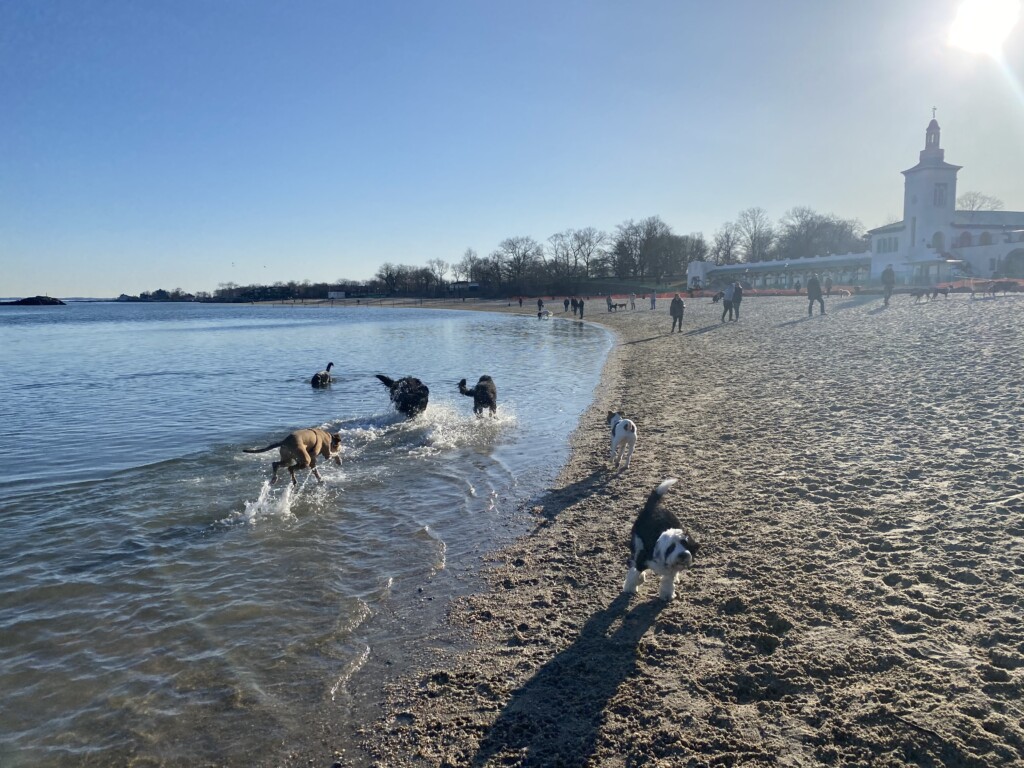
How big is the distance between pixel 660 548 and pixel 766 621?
35.6 inches

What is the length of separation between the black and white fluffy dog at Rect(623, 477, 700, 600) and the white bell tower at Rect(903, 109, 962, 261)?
7645cm

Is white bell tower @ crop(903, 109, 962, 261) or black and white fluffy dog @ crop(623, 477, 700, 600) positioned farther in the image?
white bell tower @ crop(903, 109, 962, 261)

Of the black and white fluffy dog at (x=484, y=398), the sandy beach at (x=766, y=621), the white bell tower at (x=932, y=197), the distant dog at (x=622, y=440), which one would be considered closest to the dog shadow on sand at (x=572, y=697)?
the sandy beach at (x=766, y=621)

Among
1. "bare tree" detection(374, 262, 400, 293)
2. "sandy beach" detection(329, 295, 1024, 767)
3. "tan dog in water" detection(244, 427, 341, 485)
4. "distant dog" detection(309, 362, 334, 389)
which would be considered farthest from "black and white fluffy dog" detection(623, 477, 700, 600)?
"bare tree" detection(374, 262, 400, 293)

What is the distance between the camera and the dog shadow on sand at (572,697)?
3.41 meters

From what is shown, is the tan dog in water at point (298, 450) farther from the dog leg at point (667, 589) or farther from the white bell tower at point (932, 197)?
the white bell tower at point (932, 197)

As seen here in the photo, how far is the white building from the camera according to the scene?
199 ft

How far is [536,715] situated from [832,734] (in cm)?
169

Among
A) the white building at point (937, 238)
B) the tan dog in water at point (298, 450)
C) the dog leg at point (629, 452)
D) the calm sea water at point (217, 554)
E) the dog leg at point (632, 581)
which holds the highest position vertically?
the white building at point (937, 238)

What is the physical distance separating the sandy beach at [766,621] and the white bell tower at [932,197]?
72864 millimetres

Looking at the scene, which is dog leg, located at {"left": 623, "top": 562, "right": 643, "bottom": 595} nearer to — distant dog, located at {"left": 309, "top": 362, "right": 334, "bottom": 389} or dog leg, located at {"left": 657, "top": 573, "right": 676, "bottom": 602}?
dog leg, located at {"left": 657, "top": 573, "right": 676, "bottom": 602}

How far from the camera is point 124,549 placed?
6586 mm

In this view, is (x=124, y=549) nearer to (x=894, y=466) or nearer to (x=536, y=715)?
(x=536, y=715)

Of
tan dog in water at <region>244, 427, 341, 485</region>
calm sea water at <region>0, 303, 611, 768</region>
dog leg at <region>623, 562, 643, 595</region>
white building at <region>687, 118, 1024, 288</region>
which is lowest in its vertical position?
calm sea water at <region>0, 303, 611, 768</region>
